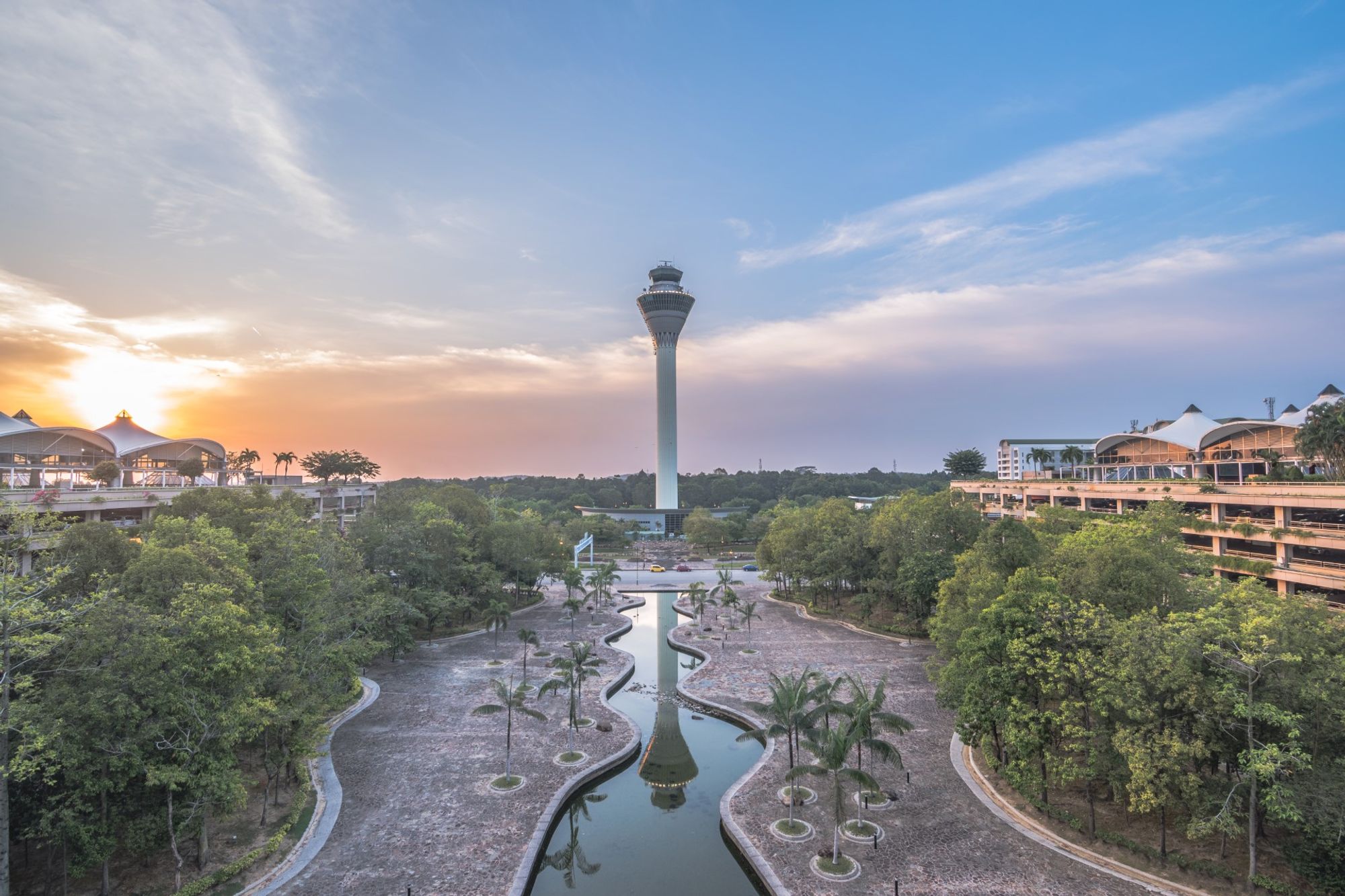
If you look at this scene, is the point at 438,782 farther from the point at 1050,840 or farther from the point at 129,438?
the point at 129,438

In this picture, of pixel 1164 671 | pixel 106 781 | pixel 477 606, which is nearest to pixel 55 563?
pixel 106 781

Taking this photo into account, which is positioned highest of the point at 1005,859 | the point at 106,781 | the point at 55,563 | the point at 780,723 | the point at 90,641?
the point at 55,563

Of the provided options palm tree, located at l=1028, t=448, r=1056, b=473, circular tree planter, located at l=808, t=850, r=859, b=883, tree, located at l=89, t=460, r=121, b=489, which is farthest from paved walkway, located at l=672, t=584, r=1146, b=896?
palm tree, located at l=1028, t=448, r=1056, b=473

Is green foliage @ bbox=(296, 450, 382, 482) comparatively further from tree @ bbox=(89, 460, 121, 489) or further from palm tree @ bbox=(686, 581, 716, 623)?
palm tree @ bbox=(686, 581, 716, 623)

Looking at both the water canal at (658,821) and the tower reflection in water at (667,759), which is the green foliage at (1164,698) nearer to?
the water canal at (658,821)

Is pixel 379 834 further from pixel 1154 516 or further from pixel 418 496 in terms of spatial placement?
pixel 418 496

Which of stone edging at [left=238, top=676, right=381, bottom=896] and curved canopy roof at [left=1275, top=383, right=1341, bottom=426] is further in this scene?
curved canopy roof at [left=1275, top=383, right=1341, bottom=426]

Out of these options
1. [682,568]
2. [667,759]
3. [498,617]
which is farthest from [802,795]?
[682,568]
